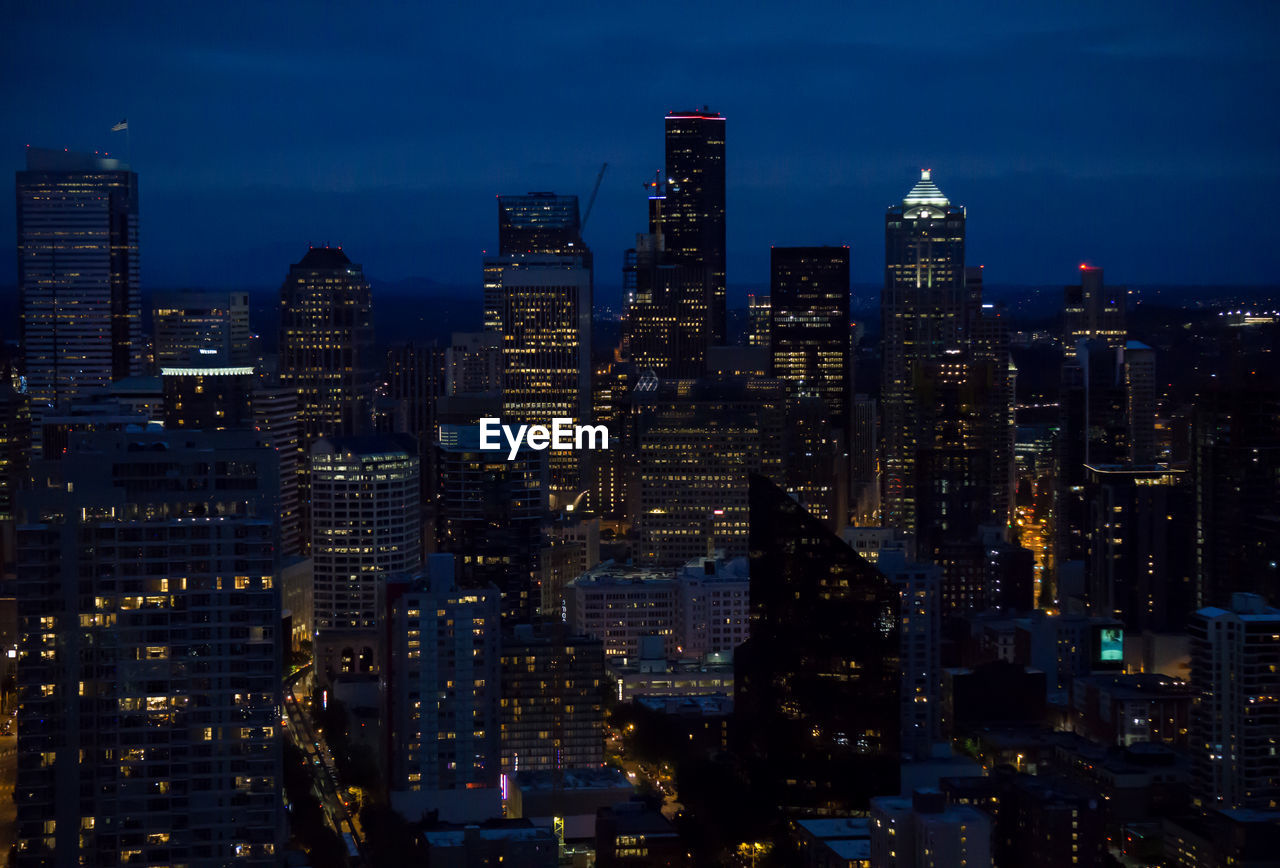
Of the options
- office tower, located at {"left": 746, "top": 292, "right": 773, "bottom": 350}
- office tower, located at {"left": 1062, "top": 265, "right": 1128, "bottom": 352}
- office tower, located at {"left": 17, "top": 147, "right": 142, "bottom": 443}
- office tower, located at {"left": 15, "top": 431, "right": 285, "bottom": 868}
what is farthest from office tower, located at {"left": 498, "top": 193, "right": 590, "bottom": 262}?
office tower, located at {"left": 15, "top": 431, "right": 285, "bottom": 868}

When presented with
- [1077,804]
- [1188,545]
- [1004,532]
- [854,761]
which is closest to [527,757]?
[854,761]

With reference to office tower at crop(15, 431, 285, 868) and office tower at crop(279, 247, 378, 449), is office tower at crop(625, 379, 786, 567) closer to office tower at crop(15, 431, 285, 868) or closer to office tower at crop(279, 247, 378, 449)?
office tower at crop(279, 247, 378, 449)

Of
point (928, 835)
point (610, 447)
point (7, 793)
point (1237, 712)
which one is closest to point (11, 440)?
point (7, 793)

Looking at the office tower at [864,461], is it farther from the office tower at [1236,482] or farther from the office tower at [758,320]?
the office tower at [1236,482]

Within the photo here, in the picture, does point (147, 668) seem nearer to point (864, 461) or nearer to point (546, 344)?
point (546, 344)

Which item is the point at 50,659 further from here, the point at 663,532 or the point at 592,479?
the point at 592,479
